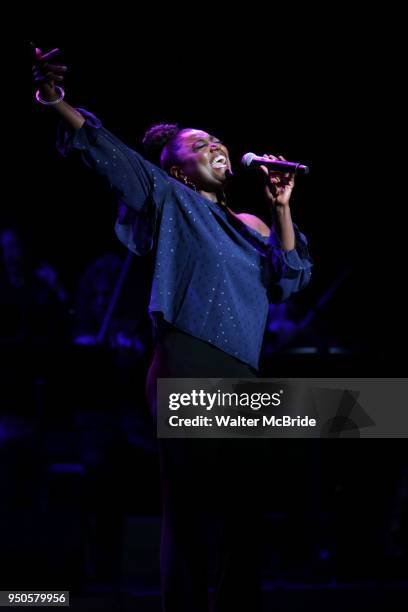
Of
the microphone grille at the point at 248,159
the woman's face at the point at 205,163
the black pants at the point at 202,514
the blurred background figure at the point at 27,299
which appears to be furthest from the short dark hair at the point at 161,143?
the blurred background figure at the point at 27,299

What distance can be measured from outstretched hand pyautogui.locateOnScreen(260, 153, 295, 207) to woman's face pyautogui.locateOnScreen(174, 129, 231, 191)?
150 millimetres

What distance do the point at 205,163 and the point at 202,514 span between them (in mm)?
912

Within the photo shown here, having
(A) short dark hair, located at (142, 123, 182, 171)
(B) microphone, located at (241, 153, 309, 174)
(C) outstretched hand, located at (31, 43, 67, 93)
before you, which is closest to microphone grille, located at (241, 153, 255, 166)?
(B) microphone, located at (241, 153, 309, 174)

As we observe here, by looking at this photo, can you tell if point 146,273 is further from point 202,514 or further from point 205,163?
point 202,514

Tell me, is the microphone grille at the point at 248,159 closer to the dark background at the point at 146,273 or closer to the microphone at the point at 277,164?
the microphone at the point at 277,164

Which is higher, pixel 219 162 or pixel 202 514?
pixel 219 162

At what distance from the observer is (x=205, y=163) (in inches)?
72.7

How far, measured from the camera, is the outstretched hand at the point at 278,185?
1731mm

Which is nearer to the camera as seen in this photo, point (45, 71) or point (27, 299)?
point (45, 71)

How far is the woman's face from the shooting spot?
184cm

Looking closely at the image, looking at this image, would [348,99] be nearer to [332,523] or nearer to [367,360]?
[367,360]

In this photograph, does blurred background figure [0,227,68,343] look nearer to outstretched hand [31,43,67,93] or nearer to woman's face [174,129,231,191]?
woman's face [174,129,231,191]

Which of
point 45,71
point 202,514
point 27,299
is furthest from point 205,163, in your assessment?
point 27,299

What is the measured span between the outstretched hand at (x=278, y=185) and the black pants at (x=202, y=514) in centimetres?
46
